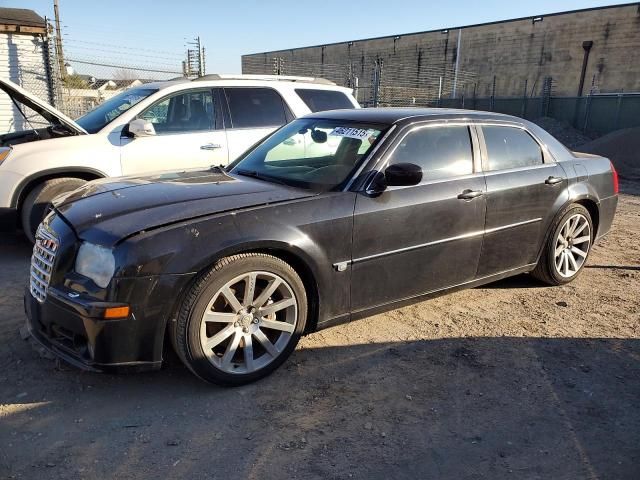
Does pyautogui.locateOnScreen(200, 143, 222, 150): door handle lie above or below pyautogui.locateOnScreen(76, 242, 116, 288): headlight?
above

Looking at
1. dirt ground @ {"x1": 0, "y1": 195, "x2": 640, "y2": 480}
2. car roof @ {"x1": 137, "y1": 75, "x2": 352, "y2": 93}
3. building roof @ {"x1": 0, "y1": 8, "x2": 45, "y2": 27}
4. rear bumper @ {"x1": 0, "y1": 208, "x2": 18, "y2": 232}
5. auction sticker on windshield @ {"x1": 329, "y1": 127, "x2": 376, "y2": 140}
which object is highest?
building roof @ {"x1": 0, "y1": 8, "x2": 45, "y2": 27}

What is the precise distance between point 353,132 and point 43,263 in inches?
92.2

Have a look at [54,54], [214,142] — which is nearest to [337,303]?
[214,142]

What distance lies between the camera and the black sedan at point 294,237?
288 cm

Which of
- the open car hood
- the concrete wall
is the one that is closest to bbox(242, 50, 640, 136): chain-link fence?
the concrete wall

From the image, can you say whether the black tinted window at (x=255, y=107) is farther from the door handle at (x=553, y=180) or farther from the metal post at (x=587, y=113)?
the metal post at (x=587, y=113)

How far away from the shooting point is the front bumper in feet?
9.18

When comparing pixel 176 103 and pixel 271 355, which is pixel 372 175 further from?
pixel 176 103

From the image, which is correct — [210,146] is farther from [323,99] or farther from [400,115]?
[400,115]

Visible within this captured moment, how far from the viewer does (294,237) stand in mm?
3248

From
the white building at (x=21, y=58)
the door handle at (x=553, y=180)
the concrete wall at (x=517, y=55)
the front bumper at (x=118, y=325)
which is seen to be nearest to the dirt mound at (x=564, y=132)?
the concrete wall at (x=517, y=55)

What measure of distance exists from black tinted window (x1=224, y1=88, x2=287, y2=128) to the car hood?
9.43 feet

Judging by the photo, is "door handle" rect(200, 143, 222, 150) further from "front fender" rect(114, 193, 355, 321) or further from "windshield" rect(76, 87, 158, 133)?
"front fender" rect(114, 193, 355, 321)

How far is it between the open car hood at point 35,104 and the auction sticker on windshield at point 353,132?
310 centimetres
